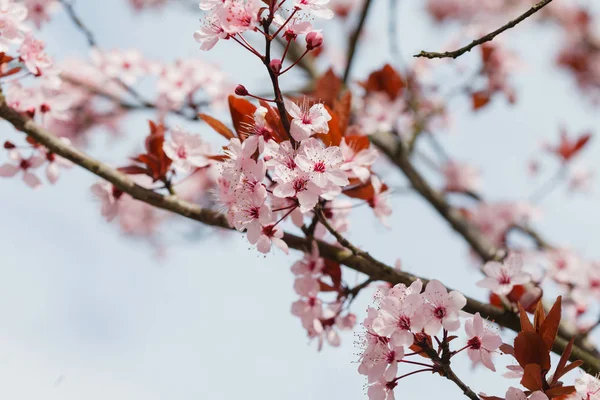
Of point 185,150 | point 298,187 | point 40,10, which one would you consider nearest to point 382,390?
point 298,187

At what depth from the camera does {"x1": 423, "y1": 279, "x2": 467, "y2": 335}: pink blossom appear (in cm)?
134

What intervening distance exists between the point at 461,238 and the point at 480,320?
7.46 feet

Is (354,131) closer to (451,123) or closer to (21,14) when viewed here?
(21,14)

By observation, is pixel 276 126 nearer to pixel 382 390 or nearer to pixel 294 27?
pixel 294 27

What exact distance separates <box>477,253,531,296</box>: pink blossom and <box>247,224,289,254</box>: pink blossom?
2.22 feet

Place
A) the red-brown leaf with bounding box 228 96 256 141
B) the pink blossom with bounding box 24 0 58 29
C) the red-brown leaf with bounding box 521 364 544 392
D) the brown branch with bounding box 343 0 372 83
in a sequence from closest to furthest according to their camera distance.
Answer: the red-brown leaf with bounding box 521 364 544 392 → the red-brown leaf with bounding box 228 96 256 141 → the pink blossom with bounding box 24 0 58 29 → the brown branch with bounding box 343 0 372 83

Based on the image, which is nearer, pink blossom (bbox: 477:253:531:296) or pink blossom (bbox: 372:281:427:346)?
pink blossom (bbox: 372:281:427:346)

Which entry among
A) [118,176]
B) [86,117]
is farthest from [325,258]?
[86,117]

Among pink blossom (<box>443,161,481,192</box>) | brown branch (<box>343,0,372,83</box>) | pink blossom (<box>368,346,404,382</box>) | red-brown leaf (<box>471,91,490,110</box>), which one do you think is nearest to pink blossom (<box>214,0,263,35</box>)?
pink blossom (<box>368,346,404,382</box>)

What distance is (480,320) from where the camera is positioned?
56.8 inches

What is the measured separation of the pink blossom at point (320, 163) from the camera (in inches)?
55.2

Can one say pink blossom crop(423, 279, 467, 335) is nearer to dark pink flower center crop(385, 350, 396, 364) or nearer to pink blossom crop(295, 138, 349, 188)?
dark pink flower center crop(385, 350, 396, 364)

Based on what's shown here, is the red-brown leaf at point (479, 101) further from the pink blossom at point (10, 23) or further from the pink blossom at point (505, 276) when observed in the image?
the pink blossom at point (10, 23)

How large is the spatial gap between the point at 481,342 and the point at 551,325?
6.7 inches
